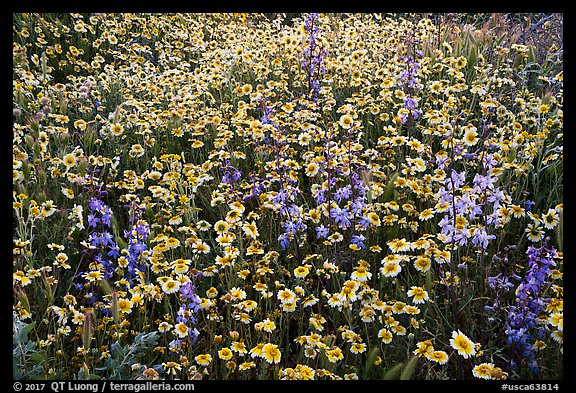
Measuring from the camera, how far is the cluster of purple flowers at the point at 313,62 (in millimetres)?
3648

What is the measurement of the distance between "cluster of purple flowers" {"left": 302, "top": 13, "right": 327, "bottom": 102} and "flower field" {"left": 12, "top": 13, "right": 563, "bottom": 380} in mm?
23

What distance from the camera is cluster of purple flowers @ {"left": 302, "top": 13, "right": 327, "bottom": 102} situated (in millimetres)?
3648

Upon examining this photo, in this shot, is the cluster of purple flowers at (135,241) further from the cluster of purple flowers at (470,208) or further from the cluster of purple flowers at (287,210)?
the cluster of purple flowers at (470,208)

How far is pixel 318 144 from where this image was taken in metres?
3.11

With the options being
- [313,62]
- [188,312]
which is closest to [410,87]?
[313,62]

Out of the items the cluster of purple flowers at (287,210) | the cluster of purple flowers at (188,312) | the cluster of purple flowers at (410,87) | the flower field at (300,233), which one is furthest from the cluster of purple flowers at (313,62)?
the cluster of purple flowers at (188,312)

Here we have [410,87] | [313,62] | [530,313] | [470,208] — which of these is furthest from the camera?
[313,62]

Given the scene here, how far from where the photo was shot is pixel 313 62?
387cm

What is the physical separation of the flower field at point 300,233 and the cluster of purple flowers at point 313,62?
0.02m

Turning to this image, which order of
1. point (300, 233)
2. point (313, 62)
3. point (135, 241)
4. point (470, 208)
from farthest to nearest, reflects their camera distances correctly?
point (313, 62) < point (300, 233) < point (135, 241) < point (470, 208)

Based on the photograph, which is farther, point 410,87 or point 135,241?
point 410,87

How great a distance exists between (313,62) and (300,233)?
196cm

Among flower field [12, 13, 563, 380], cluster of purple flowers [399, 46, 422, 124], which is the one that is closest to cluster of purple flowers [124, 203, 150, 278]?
flower field [12, 13, 563, 380]

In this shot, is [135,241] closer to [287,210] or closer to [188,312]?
[188,312]
